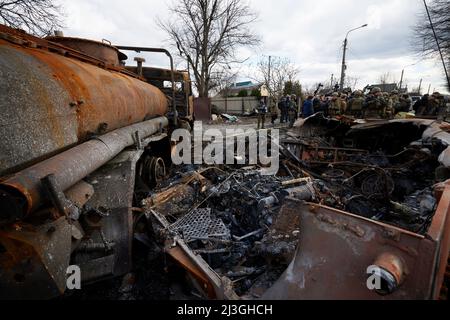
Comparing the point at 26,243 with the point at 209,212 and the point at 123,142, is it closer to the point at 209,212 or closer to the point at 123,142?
the point at 123,142

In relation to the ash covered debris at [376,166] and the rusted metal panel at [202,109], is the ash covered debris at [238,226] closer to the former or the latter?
the ash covered debris at [376,166]

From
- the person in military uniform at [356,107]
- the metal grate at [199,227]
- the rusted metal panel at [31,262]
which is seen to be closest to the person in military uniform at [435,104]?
the person in military uniform at [356,107]

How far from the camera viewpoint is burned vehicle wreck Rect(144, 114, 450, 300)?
1.64 metres

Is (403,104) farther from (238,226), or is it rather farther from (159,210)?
(159,210)

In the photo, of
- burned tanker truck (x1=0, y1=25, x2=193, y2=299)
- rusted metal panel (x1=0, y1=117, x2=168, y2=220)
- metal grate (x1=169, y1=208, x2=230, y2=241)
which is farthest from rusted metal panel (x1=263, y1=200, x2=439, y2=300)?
rusted metal panel (x1=0, y1=117, x2=168, y2=220)

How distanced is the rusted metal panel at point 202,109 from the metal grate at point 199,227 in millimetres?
15803

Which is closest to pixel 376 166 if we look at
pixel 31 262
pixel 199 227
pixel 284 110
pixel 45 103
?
pixel 199 227

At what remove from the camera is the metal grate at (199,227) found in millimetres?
3035

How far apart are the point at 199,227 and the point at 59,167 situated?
64.4 inches

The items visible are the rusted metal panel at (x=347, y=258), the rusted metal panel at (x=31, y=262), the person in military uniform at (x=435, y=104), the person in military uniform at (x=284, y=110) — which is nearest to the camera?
the rusted metal panel at (x=347, y=258)

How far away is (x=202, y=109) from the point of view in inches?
745

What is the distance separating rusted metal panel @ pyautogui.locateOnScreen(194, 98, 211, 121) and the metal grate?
15803 mm
